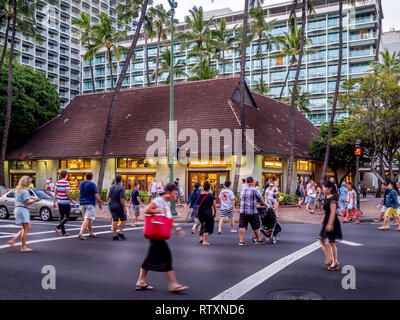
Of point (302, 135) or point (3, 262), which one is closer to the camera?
point (3, 262)

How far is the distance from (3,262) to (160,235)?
4520 millimetres

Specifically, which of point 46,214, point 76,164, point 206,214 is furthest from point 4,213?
point 76,164

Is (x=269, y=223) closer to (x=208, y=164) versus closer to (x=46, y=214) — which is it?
(x=46, y=214)

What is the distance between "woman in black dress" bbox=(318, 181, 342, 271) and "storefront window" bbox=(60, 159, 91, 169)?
83.8ft

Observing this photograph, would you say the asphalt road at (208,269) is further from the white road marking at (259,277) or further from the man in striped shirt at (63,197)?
the man in striped shirt at (63,197)

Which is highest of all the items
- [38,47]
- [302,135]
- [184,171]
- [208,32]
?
[38,47]

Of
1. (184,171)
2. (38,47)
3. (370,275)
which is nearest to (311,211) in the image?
(184,171)

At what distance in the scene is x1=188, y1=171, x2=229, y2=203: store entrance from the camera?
27.6 meters

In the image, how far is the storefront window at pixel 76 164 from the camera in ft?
104

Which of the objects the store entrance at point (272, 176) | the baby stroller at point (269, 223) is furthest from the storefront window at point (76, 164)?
the baby stroller at point (269, 223)

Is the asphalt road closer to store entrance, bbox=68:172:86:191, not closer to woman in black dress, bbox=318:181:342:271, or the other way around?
woman in black dress, bbox=318:181:342:271

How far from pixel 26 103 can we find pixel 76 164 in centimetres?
729
